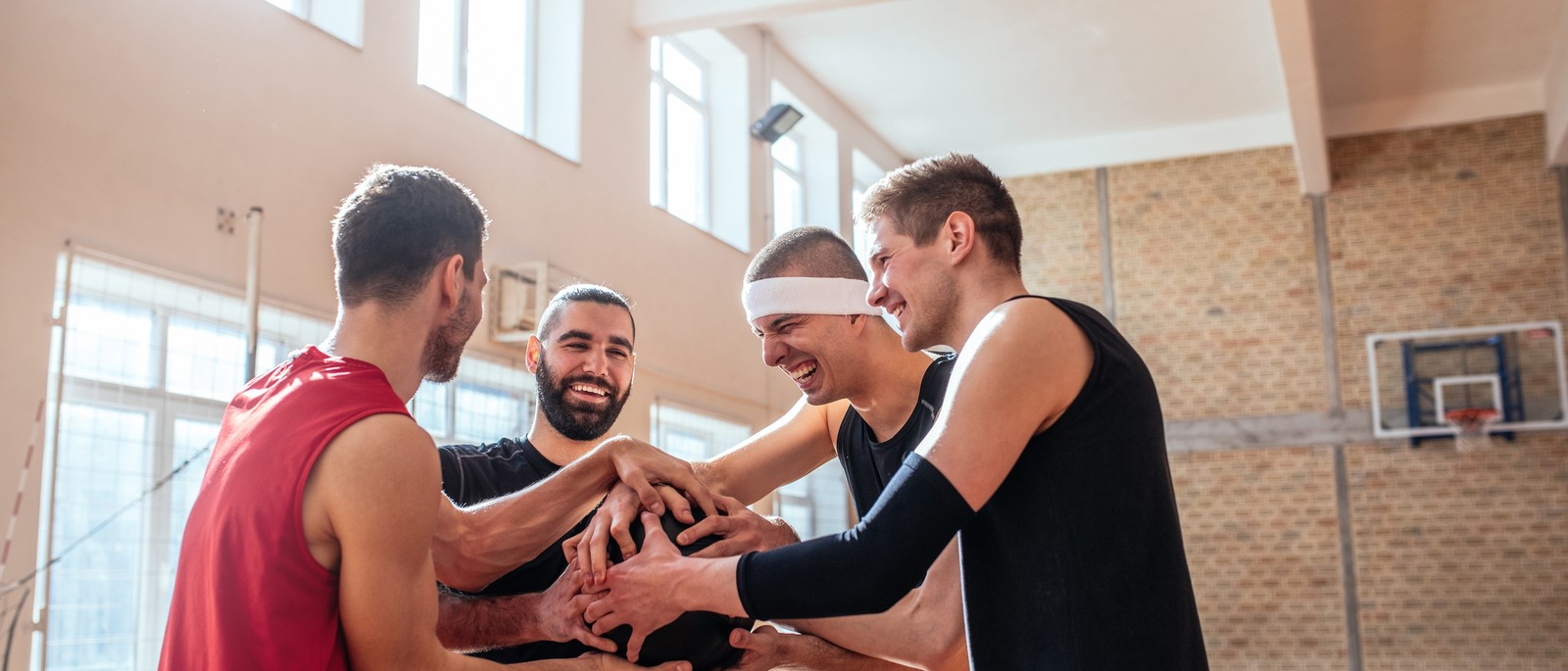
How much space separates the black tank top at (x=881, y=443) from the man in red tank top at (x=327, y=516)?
115cm

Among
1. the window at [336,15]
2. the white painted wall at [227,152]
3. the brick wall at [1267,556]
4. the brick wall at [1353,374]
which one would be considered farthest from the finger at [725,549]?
the brick wall at [1353,374]

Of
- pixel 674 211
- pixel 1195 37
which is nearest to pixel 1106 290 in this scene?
pixel 1195 37

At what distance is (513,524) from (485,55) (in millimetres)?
5821

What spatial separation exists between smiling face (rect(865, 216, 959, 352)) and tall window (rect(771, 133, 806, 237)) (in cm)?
977

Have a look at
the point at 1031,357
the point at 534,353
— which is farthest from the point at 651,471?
the point at 534,353

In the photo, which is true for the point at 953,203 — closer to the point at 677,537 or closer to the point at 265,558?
the point at 677,537

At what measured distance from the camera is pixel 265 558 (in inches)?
71.8

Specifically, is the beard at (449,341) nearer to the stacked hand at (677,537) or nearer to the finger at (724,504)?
the stacked hand at (677,537)

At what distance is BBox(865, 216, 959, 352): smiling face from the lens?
7.62 feet

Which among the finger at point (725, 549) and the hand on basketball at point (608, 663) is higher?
the finger at point (725, 549)

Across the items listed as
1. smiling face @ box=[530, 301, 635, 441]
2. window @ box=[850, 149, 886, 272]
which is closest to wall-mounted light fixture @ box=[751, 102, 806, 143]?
window @ box=[850, 149, 886, 272]

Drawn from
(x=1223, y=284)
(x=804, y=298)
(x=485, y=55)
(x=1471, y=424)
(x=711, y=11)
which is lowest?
(x=804, y=298)

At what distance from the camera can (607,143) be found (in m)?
8.61

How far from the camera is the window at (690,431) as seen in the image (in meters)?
9.11
